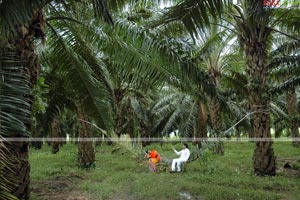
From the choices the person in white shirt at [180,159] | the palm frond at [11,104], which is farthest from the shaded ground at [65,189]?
the palm frond at [11,104]

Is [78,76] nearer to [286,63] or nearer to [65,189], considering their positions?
[65,189]

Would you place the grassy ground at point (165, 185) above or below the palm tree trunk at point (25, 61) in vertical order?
below

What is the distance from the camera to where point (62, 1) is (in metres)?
6.02

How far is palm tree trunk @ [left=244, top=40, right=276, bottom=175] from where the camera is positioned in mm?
9086

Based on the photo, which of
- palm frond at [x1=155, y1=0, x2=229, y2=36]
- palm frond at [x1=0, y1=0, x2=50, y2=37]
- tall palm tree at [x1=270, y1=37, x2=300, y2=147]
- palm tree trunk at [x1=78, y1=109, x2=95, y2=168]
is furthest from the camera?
palm tree trunk at [x1=78, y1=109, x2=95, y2=168]

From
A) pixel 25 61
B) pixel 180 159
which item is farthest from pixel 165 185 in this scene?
pixel 25 61

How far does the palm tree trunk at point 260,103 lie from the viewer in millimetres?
9086

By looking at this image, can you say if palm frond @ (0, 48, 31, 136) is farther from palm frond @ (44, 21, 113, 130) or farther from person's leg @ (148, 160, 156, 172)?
person's leg @ (148, 160, 156, 172)

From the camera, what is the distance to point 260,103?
9141 millimetres

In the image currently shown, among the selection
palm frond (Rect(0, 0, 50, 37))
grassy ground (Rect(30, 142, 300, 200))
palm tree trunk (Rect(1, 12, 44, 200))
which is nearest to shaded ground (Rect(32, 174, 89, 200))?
grassy ground (Rect(30, 142, 300, 200))

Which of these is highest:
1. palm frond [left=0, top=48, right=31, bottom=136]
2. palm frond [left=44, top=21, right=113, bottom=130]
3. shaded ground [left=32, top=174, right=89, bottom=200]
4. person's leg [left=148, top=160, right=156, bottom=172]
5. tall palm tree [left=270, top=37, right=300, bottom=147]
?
tall palm tree [left=270, top=37, right=300, bottom=147]

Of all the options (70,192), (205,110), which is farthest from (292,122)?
(70,192)

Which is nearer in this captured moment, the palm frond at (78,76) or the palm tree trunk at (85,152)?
the palm frond at (78,76)

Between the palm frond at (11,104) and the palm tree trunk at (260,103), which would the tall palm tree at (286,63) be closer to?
the palm tree trunk at (260,103)
